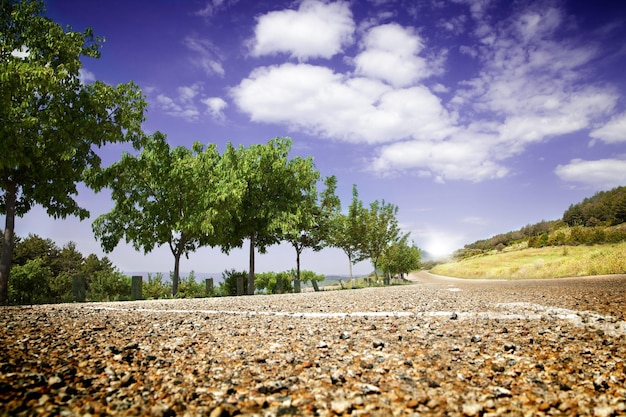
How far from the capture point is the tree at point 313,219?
29203 millimetres

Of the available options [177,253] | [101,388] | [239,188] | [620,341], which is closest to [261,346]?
[101,388]

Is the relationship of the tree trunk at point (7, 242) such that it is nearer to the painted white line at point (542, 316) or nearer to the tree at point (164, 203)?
the tree at point (164, 203)

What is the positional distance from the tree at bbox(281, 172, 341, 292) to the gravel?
21626 mm

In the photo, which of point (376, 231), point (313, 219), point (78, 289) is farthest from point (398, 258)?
point (78, 289)

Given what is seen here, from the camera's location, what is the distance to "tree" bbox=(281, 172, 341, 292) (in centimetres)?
2920

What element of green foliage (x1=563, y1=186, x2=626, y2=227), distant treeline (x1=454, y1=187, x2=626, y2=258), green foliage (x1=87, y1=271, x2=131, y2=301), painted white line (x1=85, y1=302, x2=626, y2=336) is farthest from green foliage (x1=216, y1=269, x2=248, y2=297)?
green foliage (x1=563, y1=186, x2=626, y2=227)

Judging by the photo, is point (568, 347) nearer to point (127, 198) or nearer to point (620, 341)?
point (620, 341)

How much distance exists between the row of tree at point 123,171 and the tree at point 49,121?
0.05 m

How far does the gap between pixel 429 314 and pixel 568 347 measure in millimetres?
3728

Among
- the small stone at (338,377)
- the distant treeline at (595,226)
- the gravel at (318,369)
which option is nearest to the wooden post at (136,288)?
the gravel at (318,369)

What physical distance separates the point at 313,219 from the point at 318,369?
985 inches

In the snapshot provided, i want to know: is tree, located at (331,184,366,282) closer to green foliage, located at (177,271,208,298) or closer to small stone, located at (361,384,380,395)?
green foliage, located at (177,271,208,298)

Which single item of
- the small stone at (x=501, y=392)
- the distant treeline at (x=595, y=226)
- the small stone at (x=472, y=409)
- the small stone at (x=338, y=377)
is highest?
the distant treeline at (x=595, y=226)

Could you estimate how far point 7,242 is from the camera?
1641 centimetres
